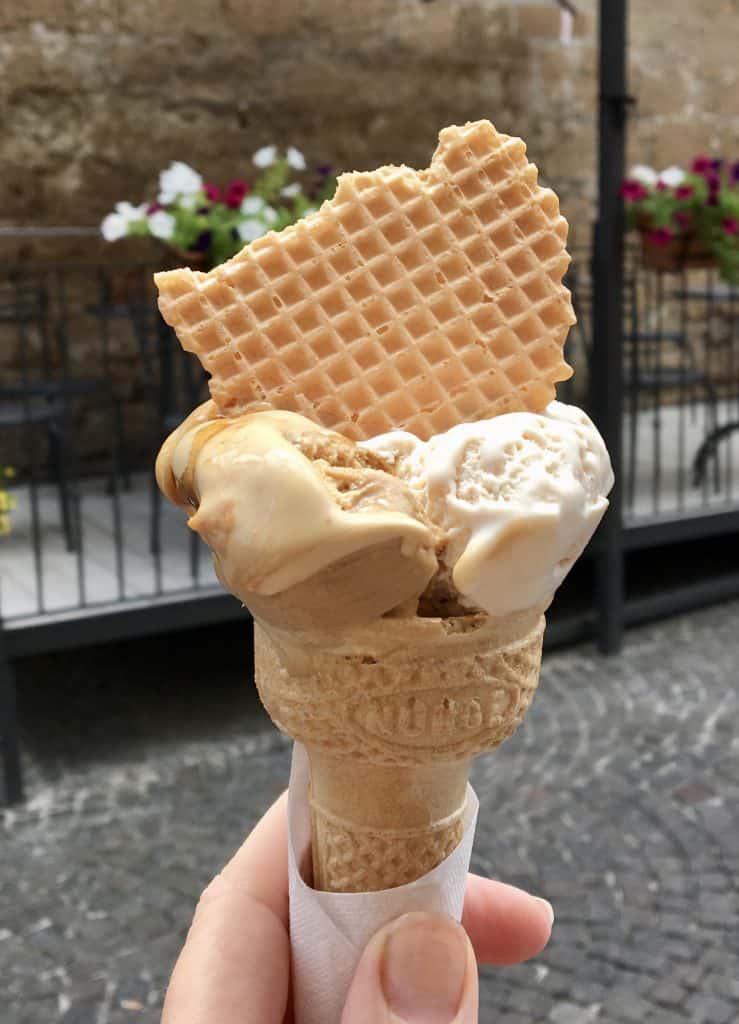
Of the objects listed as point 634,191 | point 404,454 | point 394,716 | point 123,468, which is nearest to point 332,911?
point 394,716

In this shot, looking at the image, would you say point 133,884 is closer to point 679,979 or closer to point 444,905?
point 679,979

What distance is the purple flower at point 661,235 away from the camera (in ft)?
18.6

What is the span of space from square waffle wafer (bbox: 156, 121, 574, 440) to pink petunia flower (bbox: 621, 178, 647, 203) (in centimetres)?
446

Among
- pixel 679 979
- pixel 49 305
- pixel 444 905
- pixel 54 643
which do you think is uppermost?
pixel 49 305

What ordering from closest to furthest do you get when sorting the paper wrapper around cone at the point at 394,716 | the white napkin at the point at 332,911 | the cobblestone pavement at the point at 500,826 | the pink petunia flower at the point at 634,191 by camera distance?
the paper wrapper around cone at the point at 394,716 < the white napkin at the point at 332,911 < the cobblestone pavement at the point at 500,826 < the pink petunia flower at the point at 634,191

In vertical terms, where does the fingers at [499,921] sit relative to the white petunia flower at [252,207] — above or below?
below

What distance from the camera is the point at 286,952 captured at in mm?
1463

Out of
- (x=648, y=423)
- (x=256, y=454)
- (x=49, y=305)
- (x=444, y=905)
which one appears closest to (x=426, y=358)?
(x=256, y=454)

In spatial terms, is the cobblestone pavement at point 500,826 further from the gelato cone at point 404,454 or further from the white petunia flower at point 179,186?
the white petunia flower at point 179,186

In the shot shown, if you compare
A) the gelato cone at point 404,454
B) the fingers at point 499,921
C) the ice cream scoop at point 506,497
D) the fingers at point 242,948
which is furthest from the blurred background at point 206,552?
the ice cream scoop at point 506,497

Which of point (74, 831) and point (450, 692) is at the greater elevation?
point (450, 692)

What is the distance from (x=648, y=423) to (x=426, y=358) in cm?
735

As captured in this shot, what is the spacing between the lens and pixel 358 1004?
4.12ft

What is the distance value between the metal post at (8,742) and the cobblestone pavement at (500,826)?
8 centimetres
